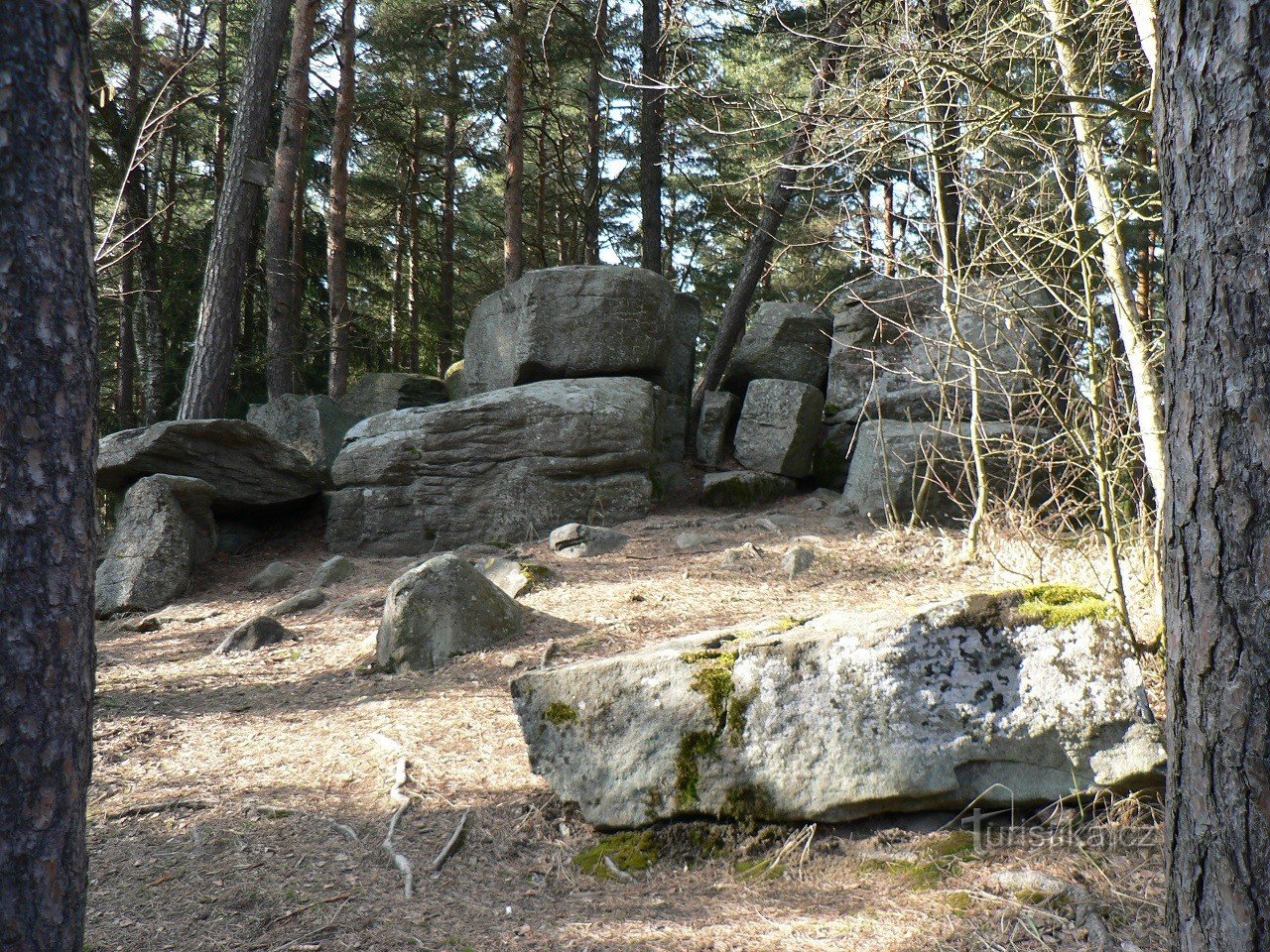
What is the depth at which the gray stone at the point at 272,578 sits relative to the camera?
334 inches

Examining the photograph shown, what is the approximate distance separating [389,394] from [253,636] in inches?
270

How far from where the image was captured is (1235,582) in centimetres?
181

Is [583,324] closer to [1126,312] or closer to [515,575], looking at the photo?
[515,575]

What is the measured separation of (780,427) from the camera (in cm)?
1072

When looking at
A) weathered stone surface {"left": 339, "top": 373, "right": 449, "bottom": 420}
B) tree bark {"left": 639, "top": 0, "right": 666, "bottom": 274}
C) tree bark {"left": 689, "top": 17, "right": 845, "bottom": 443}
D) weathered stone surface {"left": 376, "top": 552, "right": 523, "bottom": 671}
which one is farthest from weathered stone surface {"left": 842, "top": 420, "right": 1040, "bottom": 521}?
weathered stone surface {"left": 339, "top": 373, "right": 449, "bottom": 420}

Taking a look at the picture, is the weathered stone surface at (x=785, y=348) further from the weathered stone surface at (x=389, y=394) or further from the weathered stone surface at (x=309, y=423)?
the weathered stone surface at (x=309, y=423)

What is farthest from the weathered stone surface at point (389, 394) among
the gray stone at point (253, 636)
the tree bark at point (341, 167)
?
the gray stone at point (253, 636)

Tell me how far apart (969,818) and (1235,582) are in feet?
6.09

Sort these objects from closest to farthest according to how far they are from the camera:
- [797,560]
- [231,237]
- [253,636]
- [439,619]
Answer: [439,619] → [253,636] → [797,560] → [231,237]

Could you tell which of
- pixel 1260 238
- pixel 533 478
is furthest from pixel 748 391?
pixel 1260 238

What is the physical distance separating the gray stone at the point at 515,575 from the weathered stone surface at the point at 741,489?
3038mm

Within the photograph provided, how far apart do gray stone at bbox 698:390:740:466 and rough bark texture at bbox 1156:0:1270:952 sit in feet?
30.5

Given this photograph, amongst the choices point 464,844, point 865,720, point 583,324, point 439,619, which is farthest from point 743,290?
point 464,844

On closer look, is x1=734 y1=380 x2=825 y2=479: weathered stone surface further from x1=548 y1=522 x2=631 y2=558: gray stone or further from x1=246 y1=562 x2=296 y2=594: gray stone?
x1=246 y1=562 x2=296 y2=594: gray stone
